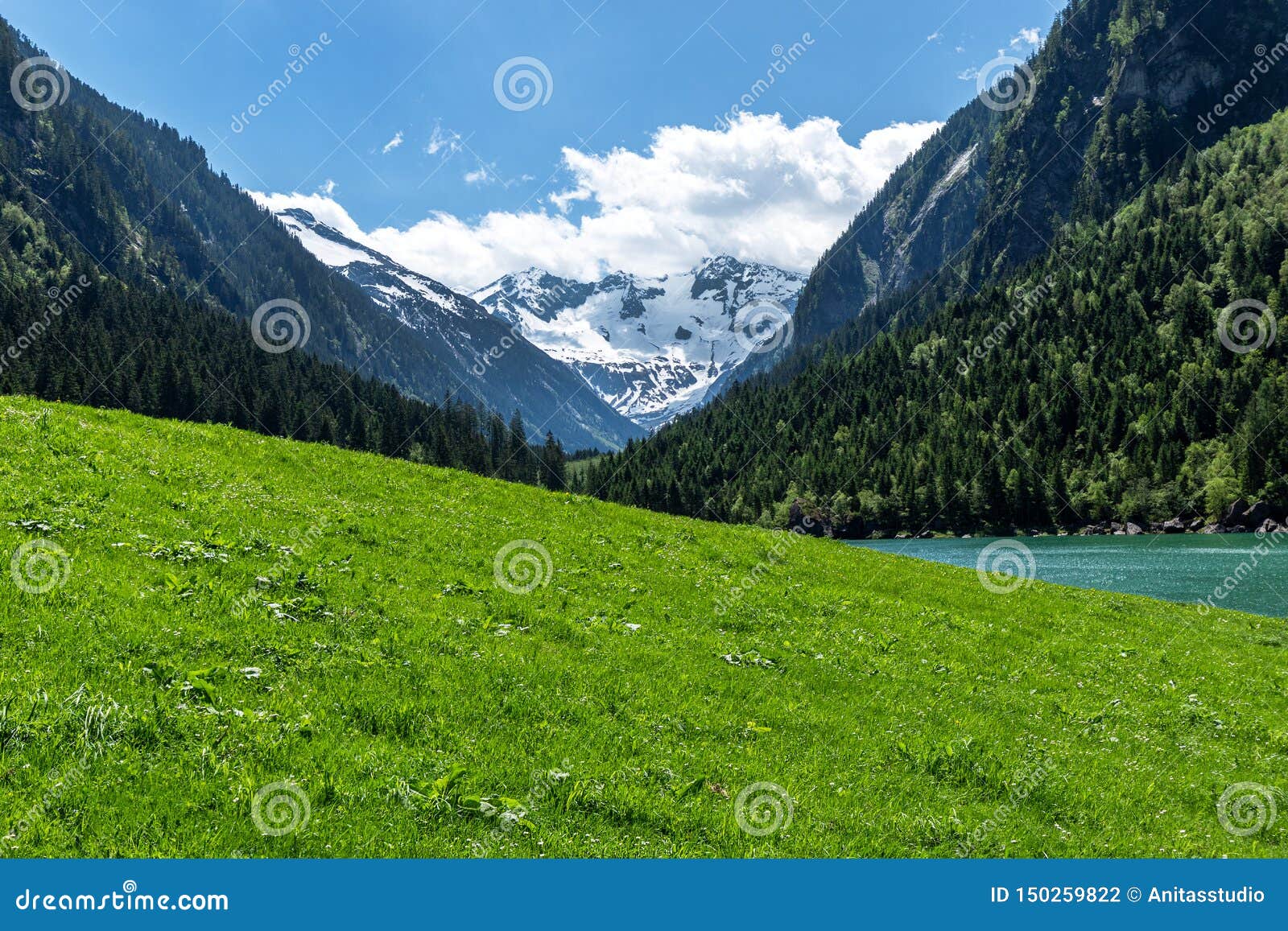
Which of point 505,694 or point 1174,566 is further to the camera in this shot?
point 1174,566

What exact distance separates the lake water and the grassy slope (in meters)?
21.8

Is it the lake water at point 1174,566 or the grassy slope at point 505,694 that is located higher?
the lake water at point 1174,566

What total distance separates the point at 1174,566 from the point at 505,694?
79033mm

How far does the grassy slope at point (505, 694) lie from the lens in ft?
26.9

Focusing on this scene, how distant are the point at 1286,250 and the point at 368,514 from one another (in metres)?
245

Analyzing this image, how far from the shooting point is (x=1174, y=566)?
69.4 meters

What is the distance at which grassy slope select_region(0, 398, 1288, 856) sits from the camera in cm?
820

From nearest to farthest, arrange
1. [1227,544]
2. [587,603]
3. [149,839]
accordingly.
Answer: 1. [149,839]
2. [587,603]
3. [1227,544]

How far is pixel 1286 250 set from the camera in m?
184

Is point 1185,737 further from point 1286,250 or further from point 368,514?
point 1286,250

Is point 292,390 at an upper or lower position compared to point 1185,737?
upper

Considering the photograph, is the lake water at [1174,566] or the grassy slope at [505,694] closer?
the grassy slope at [505,694]

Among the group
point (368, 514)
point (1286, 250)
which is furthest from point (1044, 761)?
point (1286, 250)

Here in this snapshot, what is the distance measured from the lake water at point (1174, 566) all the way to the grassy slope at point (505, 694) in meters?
21.8
